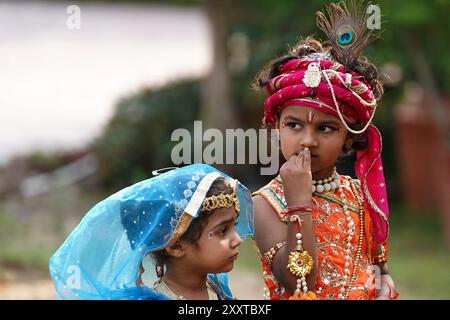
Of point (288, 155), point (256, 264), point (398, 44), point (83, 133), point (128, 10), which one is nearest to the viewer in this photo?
point (288, 155)

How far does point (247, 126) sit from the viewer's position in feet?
41.5

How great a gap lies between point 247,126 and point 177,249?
9293 millimetres

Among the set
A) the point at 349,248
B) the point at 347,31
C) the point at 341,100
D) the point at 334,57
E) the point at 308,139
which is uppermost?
the point at 347,31

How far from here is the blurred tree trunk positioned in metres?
11.8

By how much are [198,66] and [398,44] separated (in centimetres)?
924

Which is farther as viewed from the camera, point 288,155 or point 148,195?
point 288,155

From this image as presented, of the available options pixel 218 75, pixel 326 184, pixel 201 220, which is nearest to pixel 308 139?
pixel 326 184

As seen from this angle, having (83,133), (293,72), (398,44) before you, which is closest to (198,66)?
(83,133)

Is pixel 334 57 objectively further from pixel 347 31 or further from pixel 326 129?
pixel 326 129

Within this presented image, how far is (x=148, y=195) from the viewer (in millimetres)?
3369

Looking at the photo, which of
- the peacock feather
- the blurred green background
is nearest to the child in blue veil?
the peacock feather

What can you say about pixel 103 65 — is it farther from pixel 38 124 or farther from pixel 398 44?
pixel 398 44

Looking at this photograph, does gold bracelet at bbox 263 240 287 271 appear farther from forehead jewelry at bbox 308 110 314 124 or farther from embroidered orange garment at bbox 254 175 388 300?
forehead jewelry at bbox 308 110 314 124
